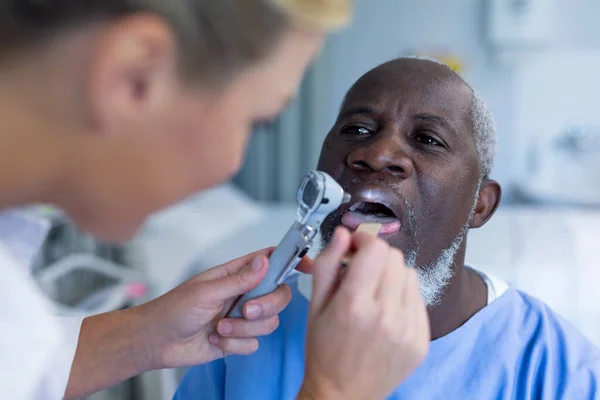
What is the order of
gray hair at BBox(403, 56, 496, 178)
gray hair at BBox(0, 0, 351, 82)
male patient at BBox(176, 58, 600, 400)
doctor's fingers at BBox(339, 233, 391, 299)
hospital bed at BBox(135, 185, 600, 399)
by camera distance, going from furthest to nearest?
hospital bed at BBox(135, 185, 600, 399)
gray hair at BBox(403, 56, 496, 178)
male patient at BBox(176, 58, 600, 400)
doctor's fingers at BBox(339, 233, 391, 299)
gray hair at BBox(0, 0, 351, 82)

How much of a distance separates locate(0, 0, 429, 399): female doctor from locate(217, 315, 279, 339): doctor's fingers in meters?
0.21

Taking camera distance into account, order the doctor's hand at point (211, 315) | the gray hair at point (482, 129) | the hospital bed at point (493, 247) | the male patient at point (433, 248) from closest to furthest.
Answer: the doctor's hand at point (211, 315) < the male patient at point (433, 248) < the gray hair at point (482, 129) < the hospital bed at point (493, 247)

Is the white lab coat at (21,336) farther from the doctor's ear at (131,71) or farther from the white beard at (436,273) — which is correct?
the white beard at (436,273)

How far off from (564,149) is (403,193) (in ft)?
7.82

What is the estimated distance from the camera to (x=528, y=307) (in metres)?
1.02

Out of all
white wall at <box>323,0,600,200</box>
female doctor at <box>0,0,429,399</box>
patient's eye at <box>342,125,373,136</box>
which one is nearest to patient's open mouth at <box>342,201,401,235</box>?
patient's eye at <box>342,125,373,136</box>

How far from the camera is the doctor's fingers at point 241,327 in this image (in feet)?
2.80

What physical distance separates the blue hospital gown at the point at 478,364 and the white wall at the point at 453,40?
82.0 inches

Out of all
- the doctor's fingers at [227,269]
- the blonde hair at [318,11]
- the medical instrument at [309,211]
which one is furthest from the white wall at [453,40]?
the blonde hair at [318,11]

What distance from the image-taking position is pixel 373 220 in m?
0.95

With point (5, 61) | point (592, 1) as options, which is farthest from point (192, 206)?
point (5, 61)

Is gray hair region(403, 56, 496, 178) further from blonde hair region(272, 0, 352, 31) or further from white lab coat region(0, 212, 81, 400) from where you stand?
white lab coat region(0, 212, 81, 400)

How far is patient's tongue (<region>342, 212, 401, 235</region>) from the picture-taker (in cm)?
94

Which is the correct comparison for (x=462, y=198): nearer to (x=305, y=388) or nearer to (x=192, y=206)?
(x=305, y=388)
